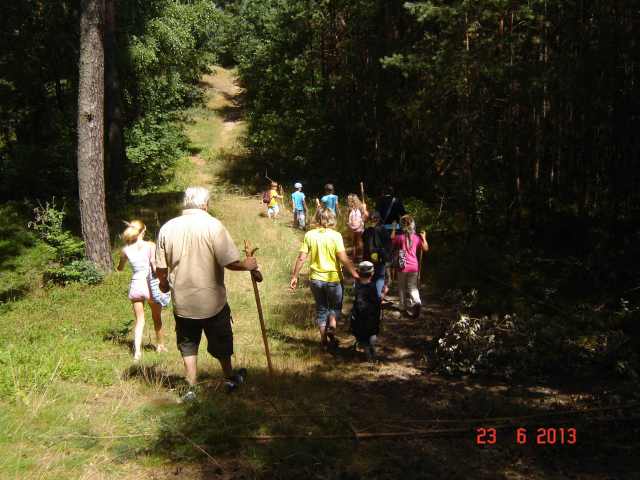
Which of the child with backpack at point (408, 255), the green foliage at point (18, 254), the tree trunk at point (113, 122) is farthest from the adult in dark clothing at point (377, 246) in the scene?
the tree trunk at point (113, 122)

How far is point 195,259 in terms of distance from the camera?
5113 millimetres

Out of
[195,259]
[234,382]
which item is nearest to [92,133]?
[195,259]

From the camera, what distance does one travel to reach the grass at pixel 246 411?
436cm

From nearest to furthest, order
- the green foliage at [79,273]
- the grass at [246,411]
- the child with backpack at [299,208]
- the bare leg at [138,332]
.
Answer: the grass at [246,411]
the bare leg at [138,332]
the green foliage at [79,273]
the child with backpack at [299,208]

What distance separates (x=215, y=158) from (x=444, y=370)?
28.8m

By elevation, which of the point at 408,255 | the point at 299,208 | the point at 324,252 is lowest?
the point at 408,255

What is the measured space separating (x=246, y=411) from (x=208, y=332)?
0.82m

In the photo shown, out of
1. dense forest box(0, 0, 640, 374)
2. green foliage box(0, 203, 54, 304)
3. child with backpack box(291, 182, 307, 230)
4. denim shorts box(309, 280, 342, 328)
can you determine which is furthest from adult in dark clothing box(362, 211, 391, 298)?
child with backpack box(291, 182, 307, 230)

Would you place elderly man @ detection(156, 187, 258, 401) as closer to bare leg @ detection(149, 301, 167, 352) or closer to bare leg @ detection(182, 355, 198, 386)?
bare leg @ detection(182, 355, 198, 386)

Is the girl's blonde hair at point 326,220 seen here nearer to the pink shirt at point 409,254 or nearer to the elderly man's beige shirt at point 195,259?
the pink shirt at point 409,254

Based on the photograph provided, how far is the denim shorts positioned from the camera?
7746mm

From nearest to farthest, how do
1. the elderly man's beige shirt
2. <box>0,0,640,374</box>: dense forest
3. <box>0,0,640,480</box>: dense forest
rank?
1. <box>0,0,640,480</box>: dense forest
2. the elderly man's beige shirt
3. <box>0,0,640,374</box>: dense forest

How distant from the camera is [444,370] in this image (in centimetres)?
746

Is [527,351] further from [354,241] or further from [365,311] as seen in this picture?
[354,241]
